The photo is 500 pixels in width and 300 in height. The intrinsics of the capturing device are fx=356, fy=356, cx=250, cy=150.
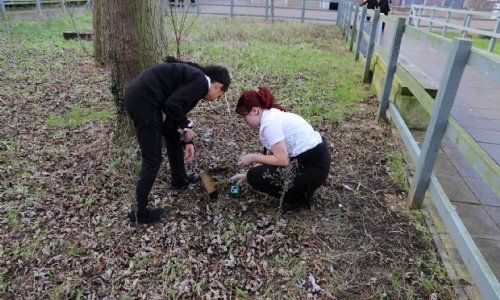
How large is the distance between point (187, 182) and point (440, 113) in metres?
2.37

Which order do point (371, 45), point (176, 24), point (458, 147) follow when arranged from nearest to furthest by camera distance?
1. point (458, 147)
2. point (371, 45)
3. point (176, 24)

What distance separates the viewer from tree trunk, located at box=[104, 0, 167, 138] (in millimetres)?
3729

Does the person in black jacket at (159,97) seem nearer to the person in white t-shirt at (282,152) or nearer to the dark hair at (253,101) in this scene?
the dark hair at (253,101)

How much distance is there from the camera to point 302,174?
306cm

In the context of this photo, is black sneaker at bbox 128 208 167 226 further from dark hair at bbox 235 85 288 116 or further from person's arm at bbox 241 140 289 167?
dark hair at bbox 235 85 288 116

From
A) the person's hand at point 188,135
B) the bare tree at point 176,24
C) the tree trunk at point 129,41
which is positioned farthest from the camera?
the bare tree at point 176,24

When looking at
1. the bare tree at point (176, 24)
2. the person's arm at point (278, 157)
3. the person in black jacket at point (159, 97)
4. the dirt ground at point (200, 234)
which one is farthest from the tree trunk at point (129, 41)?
the person's arm at point (278, 157)

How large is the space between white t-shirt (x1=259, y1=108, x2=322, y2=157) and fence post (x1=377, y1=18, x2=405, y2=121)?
2.19m

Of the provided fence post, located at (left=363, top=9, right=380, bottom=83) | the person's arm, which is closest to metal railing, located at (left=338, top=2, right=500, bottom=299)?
the person's arm

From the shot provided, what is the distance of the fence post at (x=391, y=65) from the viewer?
4.41 metres

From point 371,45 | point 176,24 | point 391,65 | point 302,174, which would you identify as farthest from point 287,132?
point 176,24

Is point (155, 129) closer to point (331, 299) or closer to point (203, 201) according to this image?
point (203, 201)

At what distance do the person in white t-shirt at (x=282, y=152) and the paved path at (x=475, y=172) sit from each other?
117 cm

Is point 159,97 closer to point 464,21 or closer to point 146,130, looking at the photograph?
point 146,130
